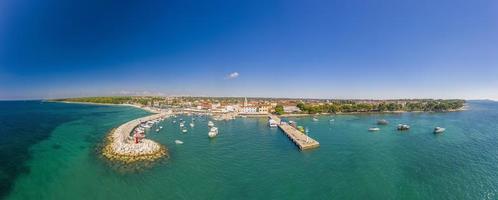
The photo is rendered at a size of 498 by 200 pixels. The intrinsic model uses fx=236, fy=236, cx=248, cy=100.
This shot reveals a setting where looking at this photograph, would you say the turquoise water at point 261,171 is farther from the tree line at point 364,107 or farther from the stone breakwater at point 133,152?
the tree line at point 364,107

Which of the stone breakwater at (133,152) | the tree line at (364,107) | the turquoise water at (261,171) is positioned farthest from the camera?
the tree line at (364,107)

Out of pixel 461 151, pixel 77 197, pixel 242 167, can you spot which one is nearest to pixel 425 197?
pixel 242 167

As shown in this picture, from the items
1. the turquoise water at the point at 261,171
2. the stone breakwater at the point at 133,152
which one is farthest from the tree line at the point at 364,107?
the stone breakwater at the point at 133,152

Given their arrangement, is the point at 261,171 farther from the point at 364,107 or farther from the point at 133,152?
the point at 364,107

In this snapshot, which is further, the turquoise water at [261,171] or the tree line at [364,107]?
the tree line at [364,107]

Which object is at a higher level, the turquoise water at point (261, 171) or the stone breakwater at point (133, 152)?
the stone breakwater at point (133, 152)

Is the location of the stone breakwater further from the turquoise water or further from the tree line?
the tree line

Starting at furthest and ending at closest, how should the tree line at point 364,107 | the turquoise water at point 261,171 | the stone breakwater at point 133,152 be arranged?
the tree line at point 364,107 → the stone breakwater at point 133,152 → the turquoise water at point 261,171

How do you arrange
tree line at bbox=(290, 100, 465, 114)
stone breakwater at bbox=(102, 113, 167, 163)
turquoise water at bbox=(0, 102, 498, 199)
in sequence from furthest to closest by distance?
tree line at bbox=(290, 100, 465, 114) → stone breakwater at bbox=(102, 113, 167, 163) → turquoise water at bbox=(0, 102, 498, 199)

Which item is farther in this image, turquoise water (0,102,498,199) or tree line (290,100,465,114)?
tree line (290,100,465,114)

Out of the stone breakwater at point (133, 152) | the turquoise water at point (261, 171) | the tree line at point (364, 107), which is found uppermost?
the tree line at point (364, 107)

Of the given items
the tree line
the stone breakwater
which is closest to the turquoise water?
the stone breakwater
